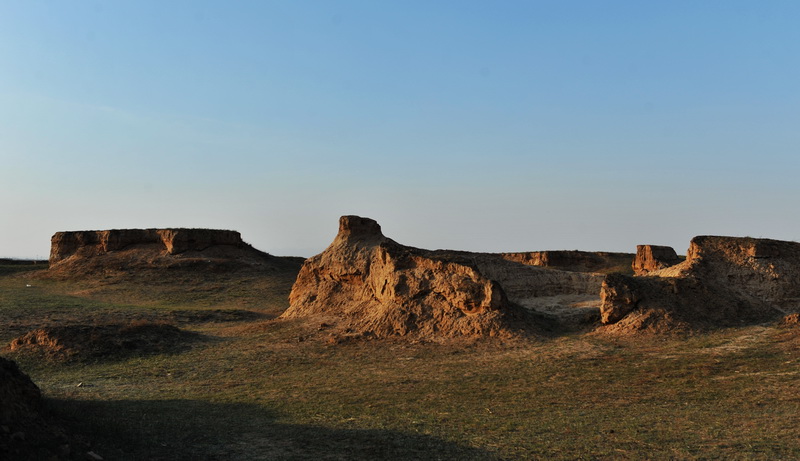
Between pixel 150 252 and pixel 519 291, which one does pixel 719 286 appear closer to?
pixel 519 291

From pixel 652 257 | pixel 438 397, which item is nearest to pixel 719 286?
pixel 438 397

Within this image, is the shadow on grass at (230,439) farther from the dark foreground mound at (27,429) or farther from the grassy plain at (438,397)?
the dark foreground mound at (27,429)

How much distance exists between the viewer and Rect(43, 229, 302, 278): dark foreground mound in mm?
41562

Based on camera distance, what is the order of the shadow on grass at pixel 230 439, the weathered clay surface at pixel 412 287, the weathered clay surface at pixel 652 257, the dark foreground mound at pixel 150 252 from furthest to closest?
the dark foreground mound at pixel 150 252
the weathered clay surface at pixel 652 257
the weathered clay surface at pixel 412 287
the shadow on grass at pixel 230 439

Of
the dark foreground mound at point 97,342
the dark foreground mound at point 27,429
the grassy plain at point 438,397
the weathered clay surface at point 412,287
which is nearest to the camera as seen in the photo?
the dark foreground mound at point 27,429

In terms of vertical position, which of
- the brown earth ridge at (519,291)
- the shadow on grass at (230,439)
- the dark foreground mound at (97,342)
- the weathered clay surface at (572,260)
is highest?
the weathered clay surface at (572,260)

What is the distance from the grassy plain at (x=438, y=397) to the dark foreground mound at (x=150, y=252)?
21.1 metres

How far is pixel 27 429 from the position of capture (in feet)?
22.7

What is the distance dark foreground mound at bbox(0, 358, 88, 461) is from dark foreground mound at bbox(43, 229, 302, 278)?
34.1 meters

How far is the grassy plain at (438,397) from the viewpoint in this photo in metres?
8.09

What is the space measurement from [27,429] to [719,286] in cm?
1754

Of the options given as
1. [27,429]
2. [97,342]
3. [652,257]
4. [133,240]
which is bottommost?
[97,342]

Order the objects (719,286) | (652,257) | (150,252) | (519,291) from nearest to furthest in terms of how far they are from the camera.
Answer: (719,286), (519,291), (652,257), (150,252)

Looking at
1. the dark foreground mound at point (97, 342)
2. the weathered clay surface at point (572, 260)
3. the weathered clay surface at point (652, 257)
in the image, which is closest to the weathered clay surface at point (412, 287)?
the dark foreground mound at point (97, 342)
